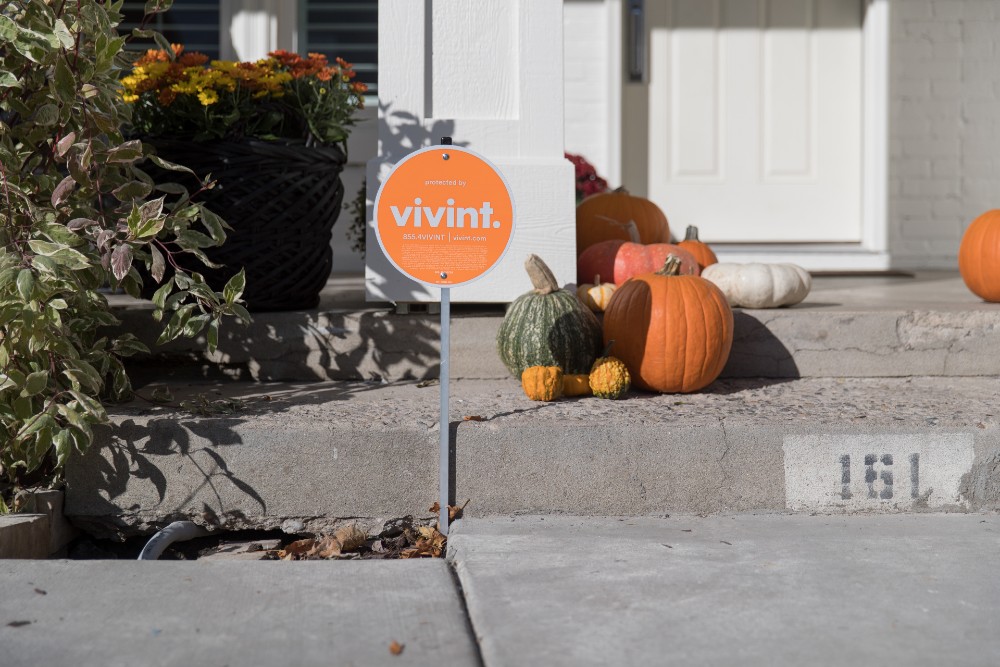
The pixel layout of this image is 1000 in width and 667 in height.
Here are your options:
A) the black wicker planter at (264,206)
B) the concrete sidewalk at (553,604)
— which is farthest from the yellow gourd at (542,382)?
the black wicker planter at (264,206)

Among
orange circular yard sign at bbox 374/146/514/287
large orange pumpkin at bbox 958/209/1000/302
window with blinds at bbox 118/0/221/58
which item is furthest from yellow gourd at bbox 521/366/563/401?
window with blinds at bbox 118/0/221/58

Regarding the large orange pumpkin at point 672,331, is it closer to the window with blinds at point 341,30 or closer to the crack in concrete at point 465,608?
the crack in concrete at point 465,608

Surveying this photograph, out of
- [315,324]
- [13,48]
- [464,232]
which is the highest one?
[13,48]

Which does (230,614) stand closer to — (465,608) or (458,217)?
(465,608)

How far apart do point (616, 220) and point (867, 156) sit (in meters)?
2.13

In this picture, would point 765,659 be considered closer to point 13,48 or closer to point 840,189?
point 13,48

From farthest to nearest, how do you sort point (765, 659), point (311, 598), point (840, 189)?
point (840, 189), point (311, 598), point (765, 659)

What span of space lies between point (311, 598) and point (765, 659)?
2.66ft

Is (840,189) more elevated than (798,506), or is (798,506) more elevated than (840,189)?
(840,189)

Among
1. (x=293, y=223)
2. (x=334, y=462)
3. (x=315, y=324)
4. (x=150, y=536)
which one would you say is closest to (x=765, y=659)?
(x=334, y=462)

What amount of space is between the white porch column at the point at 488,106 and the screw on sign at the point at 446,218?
720mm

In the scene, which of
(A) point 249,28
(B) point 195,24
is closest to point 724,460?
(A) point 249,28

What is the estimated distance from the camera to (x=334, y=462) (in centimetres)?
251

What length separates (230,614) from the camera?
1838 mm
